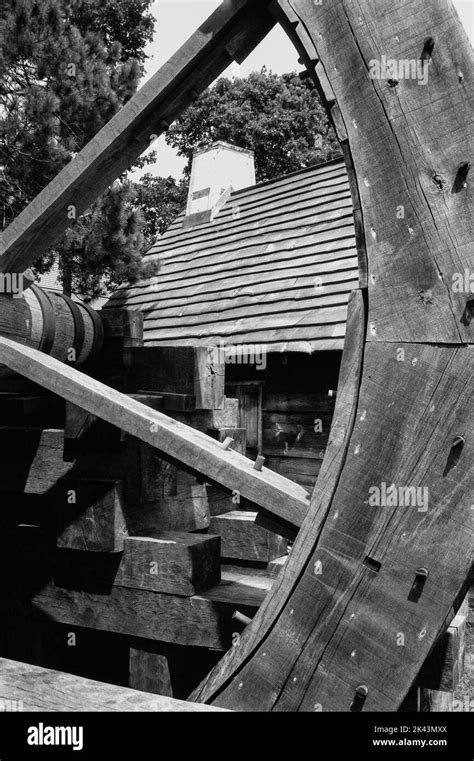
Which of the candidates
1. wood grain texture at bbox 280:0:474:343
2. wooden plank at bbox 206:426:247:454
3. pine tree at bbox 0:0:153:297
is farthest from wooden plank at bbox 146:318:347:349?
wood grain texture at bbox 280:0:474:343

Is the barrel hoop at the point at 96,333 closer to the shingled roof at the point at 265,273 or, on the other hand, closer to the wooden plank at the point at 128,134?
the wooden plank at the point at 128,134

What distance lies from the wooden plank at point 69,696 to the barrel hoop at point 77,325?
54.1 inches

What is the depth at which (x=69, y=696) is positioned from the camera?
144 centimetres

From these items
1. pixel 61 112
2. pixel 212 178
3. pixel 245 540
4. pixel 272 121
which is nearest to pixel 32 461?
pixel 245 540

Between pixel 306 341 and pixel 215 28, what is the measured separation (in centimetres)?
481

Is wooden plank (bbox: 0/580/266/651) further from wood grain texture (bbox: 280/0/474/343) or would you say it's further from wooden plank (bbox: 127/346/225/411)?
wood grain texture (bbox: 280/0/474/343)

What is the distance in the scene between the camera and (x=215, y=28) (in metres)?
1.79

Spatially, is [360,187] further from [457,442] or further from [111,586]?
[111,586]

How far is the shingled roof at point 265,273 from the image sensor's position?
689 centimetres

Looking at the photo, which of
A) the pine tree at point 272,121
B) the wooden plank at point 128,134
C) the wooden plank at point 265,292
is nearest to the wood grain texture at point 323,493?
the wooden plank at point 128,134

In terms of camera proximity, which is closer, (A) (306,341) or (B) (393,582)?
(B) (393,582)
